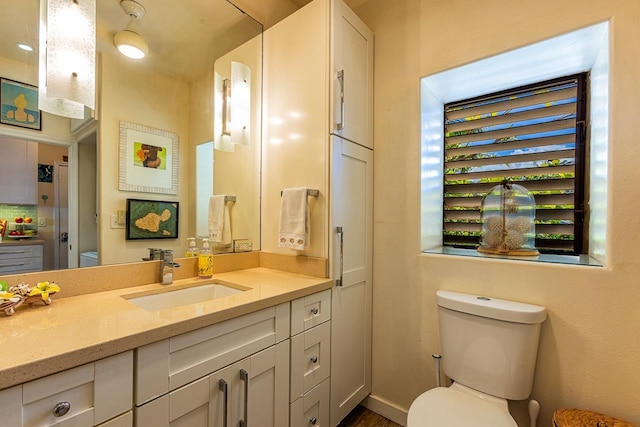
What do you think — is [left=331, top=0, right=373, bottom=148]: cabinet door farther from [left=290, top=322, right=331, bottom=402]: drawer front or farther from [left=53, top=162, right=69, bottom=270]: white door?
[left=53, top=162, right=69, bottom=270]: white door

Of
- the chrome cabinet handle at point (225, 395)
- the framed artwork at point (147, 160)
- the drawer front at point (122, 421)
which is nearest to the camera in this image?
the drawer front at point (122, 421)

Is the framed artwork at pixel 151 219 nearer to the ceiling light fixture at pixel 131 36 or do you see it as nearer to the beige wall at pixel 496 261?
the ceiling light fixture at pixel 131 36

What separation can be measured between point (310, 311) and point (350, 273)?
35 cm

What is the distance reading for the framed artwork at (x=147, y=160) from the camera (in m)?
1.34

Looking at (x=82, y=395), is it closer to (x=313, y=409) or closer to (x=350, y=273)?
(x=313, y=409)

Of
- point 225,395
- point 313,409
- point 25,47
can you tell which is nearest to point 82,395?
point 225,395

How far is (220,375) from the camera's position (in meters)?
0.98

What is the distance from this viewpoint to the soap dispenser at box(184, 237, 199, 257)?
152 centimetres

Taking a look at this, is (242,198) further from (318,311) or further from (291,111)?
(318,311)

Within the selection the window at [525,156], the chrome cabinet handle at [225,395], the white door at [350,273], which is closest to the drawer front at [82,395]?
the chrome cabinet handle at [225,395]

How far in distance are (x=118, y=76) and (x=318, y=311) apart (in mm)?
1407

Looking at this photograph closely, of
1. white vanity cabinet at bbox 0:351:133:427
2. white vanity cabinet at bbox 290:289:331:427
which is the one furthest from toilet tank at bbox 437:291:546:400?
white vanity cabinet at bbox 0:351:133:427

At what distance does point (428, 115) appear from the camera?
1.71 meters

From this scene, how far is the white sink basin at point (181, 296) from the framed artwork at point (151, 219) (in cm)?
30
